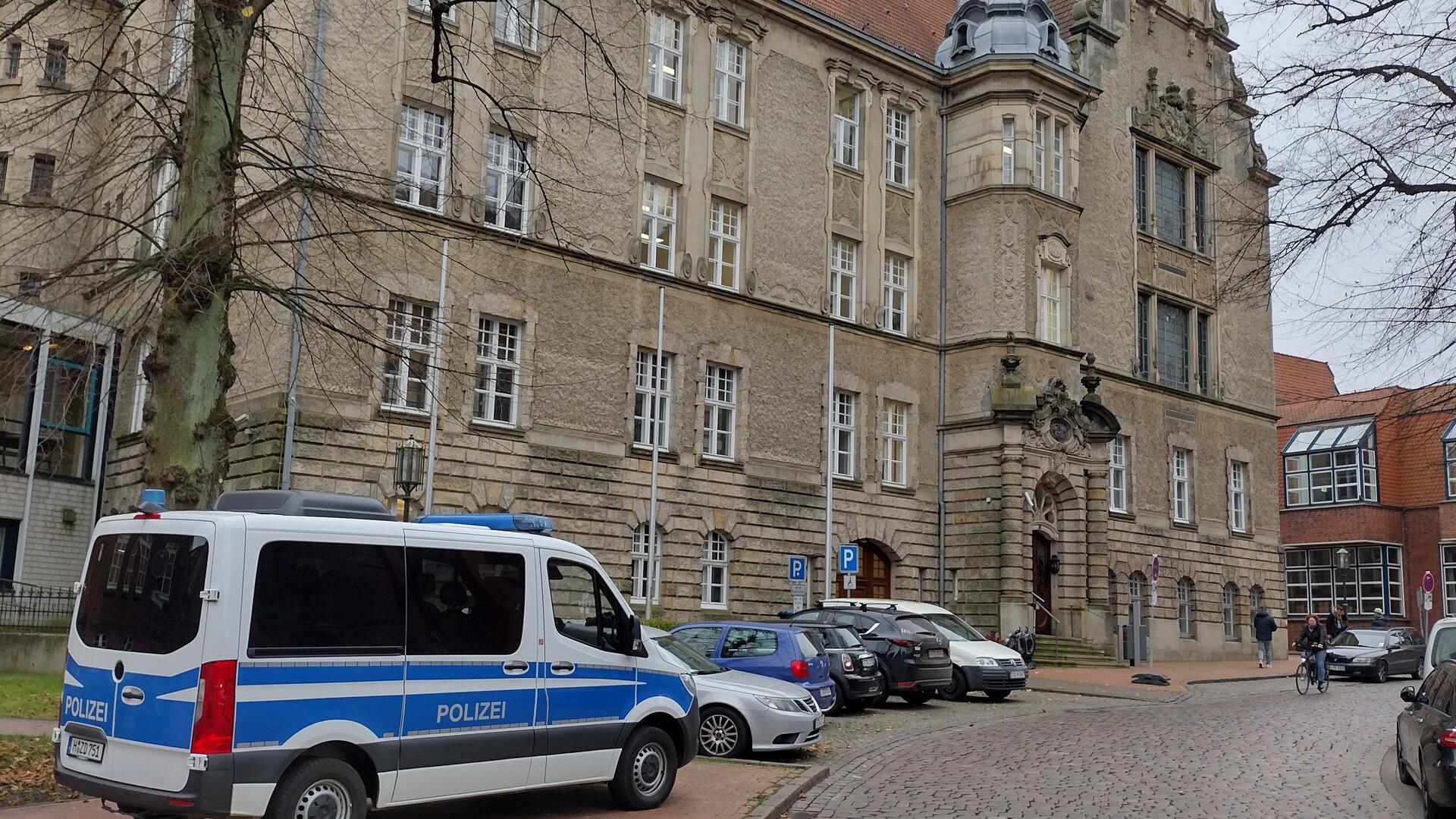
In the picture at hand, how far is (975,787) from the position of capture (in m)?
12.9

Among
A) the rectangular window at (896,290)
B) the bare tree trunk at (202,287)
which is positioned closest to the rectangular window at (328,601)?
the bare tree trunk at (202,287)

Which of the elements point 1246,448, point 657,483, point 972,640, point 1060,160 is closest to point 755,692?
point 972,640

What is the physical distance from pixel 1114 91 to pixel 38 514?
32.0m

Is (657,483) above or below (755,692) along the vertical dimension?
above

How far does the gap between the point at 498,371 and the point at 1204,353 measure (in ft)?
89.3

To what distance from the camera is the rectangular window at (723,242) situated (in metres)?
30.5

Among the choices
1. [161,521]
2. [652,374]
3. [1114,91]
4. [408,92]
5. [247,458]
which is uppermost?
[1114,91]

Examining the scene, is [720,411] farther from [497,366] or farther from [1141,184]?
[1141,184]

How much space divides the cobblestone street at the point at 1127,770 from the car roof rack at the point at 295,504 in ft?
15.5

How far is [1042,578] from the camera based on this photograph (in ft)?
118

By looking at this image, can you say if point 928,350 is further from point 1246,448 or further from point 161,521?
point 161,521

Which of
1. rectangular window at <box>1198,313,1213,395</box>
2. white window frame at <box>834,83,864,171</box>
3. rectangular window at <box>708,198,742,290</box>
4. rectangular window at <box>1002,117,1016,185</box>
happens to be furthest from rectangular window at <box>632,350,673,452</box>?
rectangular window at <box>1198,313,1213,395</box>

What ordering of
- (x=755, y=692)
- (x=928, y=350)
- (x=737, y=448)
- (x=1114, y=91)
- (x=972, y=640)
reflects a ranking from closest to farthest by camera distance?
1. (x=755, y=692)
2. (x=972, y=640)
3. (x=737, y=448)
4. (x=928, y=350)
5. (x=1114, y=91)

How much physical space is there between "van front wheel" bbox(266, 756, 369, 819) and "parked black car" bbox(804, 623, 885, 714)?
1127 cm
